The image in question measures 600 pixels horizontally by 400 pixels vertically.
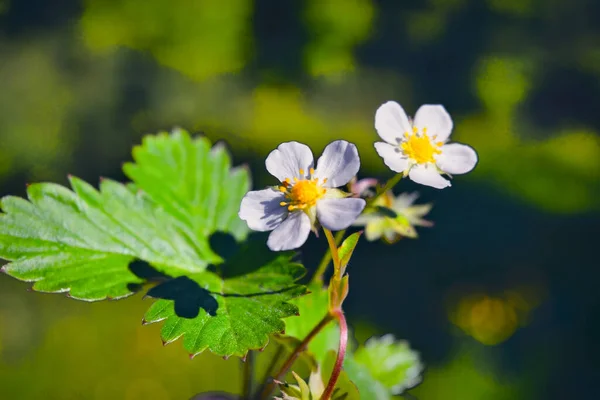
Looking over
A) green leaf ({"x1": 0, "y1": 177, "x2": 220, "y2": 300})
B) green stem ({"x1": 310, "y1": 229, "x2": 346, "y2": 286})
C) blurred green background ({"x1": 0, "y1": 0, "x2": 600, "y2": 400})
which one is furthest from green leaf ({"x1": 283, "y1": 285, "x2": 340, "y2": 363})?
blurred green background ({"x1": 0, "y1": 0, "x2": 600, "y2": 400})

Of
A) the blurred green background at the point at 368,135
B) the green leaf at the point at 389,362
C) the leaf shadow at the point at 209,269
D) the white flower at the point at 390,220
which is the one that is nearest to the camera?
the leaf shadow at the point at 209,269

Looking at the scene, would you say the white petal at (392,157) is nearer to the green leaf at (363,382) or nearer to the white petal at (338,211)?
the white petal at (338,211)

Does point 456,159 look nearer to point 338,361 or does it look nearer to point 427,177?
point 427,177

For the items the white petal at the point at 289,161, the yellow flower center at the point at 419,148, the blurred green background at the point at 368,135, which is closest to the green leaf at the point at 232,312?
the white petal at the point at 289,161

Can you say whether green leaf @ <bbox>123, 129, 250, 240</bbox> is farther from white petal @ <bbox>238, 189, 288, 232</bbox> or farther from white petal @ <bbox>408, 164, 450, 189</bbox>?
white petal @ <bbox>408, 164, 450, 189</bbox>

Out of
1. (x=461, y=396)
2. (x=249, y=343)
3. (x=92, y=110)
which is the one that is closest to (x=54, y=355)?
(x=92, y=110)

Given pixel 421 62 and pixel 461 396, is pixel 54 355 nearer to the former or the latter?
pixel 461 396

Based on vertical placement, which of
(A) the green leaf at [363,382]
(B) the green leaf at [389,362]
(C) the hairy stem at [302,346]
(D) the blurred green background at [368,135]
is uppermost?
(C) the hairy stem at [302,346]
